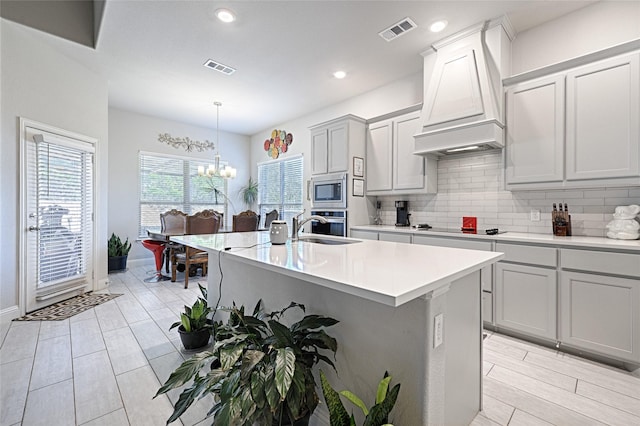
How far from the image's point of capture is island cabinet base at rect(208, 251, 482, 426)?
1168mm

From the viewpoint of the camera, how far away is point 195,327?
2.43 m

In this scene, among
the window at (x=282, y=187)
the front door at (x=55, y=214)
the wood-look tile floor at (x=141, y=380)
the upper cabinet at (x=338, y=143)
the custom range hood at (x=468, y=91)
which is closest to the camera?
the wood-look tile floor at (x=141, y=380)

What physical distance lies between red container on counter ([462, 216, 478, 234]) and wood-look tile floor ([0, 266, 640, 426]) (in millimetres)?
1053

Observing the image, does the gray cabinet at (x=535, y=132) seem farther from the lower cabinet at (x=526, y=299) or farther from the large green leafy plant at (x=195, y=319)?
the large green leafy plant at (x=195, y=319)

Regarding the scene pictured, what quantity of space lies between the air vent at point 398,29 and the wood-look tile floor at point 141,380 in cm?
314

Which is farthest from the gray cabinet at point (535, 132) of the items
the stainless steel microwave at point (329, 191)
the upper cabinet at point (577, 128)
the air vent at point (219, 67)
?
the air vent at point (219, 67)

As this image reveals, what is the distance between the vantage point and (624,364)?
216 cm

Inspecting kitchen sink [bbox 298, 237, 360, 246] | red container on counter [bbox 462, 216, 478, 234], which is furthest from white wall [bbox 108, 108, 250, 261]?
red container on counter [bbox 462, 216, 478, 234]

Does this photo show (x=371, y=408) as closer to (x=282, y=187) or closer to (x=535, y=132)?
(x=535, y=132)

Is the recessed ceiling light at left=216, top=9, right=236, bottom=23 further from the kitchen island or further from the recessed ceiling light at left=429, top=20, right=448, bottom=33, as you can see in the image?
the kitchen island

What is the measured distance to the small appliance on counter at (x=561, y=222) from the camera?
8.73 ft

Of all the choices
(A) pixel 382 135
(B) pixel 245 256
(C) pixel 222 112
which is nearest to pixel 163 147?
(C) pixel 222 112

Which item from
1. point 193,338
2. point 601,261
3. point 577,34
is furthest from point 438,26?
point 193,338

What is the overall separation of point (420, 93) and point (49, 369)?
4683 millimetres
